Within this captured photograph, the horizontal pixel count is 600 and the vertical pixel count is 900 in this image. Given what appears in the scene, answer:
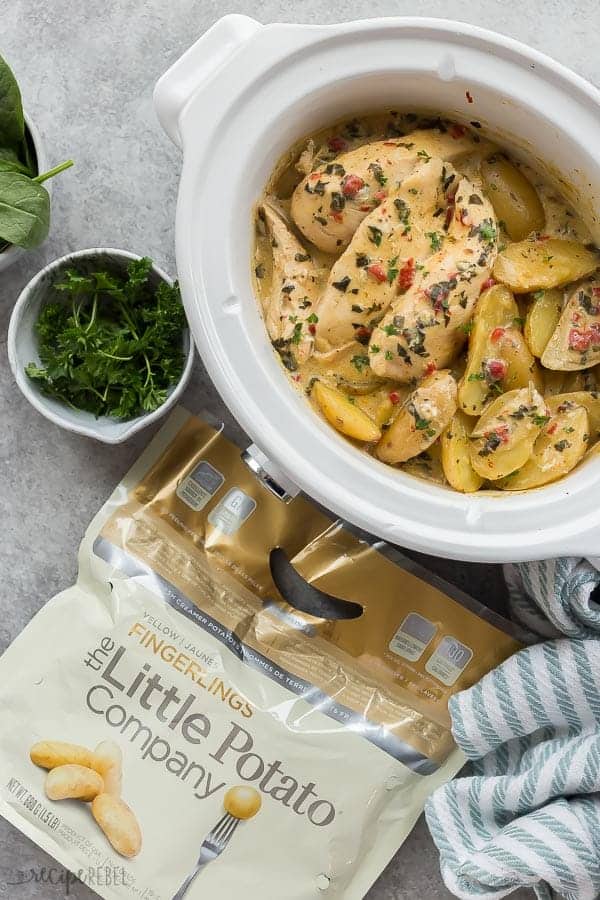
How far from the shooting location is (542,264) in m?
1.23

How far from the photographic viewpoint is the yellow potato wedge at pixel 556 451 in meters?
1.22

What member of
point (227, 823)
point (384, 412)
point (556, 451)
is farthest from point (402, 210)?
point (227, 823)

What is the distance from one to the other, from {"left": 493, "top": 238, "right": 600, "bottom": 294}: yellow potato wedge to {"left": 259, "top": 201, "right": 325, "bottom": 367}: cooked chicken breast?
24 cm

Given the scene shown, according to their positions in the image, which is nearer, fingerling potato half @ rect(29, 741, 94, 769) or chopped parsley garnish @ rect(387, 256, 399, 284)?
chopped parsley garnish @ rect(387, 256, 399, 284)

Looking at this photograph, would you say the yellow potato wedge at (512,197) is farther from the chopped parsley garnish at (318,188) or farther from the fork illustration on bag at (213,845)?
the fork illustration on bag at (213,845)

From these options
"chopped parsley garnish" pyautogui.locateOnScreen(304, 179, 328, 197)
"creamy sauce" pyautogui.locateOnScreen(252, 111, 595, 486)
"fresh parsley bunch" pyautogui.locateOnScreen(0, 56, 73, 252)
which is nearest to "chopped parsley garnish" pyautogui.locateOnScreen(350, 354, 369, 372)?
"creamy sauce" pyautogui.locateOnScreen(252, 111, 595, 486)

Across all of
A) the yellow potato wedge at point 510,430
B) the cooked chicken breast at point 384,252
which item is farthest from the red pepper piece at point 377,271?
the yellow potato wedge at point 510,430

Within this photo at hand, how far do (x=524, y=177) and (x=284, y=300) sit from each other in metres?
0.36

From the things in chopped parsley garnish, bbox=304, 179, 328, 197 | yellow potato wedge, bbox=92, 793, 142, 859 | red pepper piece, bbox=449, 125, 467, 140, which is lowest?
yellow potato wedge, bbox=92, 793, 142, 859

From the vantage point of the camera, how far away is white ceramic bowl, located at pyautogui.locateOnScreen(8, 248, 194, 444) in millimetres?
1386

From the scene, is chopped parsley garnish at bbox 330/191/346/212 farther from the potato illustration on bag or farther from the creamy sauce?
the potato illustration on bag

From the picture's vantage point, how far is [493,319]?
1221mm

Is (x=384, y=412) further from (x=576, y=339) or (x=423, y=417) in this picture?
(x=576, y=339)

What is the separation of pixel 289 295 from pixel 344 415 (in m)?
0.17
